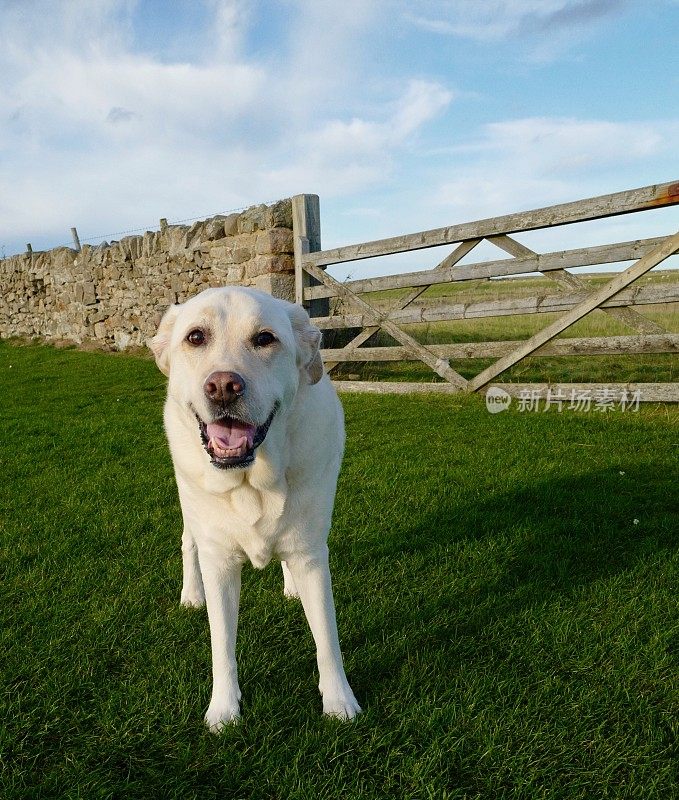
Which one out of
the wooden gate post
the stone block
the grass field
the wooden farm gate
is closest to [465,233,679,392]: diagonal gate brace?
the wooden farm gate

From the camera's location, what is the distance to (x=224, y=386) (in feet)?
6.17

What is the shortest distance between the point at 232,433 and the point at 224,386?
0.63 feet

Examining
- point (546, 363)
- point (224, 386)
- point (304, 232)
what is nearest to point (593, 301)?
point (546, 363)

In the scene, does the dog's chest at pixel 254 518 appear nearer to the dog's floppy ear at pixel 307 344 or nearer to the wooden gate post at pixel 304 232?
the dog's floppy ear at pixel 307 344

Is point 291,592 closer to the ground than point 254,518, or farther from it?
closer to the ground

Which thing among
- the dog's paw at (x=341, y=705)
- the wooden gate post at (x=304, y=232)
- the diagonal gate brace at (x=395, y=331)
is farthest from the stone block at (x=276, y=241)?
the dog's paw at (x=341, y=705)

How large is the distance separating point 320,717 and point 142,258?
12762 millimetres

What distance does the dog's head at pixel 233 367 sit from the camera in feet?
6.29

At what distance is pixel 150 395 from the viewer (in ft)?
29.8

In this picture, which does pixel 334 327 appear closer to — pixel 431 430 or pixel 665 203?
pixel 431 430

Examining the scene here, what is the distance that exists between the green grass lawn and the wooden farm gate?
2085mm

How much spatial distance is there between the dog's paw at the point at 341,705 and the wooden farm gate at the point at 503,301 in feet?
18.2

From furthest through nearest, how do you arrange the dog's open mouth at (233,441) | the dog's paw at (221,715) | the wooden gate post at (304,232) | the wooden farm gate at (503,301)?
the wooden gate post at (304,232)
the wooden farm gate at (503,301)
the dog's paw at (221,715)
the dog's open mouth at (233,441)

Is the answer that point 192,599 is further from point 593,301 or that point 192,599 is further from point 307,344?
point 593,301
